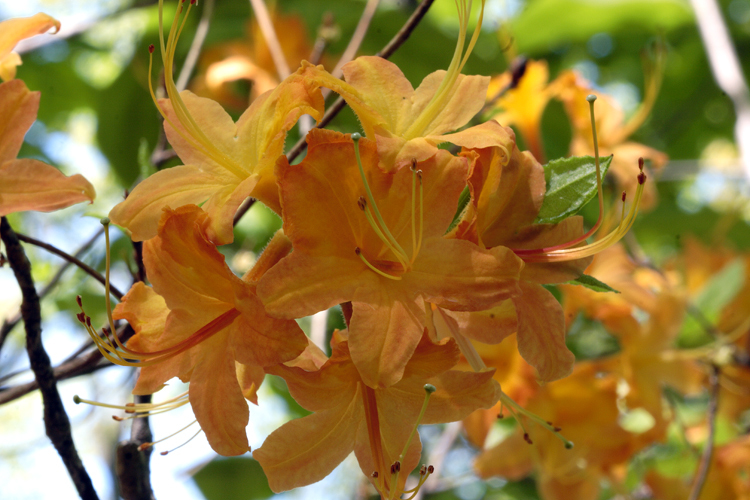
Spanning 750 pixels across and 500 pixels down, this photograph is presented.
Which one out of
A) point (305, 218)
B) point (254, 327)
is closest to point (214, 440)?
point (254, 327)

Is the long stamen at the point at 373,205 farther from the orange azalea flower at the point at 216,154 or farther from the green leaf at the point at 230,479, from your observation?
the green leaf at the point at 230,479

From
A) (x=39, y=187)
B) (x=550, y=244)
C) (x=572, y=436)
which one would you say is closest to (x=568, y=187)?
(x=550, y=244)

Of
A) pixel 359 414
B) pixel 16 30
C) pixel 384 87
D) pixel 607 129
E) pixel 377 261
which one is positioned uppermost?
pixel 16 30

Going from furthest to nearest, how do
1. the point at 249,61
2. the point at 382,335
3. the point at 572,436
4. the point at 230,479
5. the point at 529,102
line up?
the point at 230,479
the point at 249,61
the point at 529,102
the point at 572,436
the point at 382,335

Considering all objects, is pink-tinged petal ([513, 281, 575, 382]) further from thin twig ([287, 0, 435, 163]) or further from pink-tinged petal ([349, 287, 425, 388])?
thin twig ([287, 0, 435, 163])

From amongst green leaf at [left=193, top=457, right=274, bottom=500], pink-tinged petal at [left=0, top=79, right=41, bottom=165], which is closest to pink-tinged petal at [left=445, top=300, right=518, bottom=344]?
pink-tinged petal at [left=0, top=79, right=41, bottom=165]

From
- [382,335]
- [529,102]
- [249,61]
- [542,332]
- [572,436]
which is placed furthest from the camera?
[249,61]

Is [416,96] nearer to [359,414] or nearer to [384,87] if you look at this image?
[384,87]

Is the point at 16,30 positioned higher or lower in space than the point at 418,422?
higher

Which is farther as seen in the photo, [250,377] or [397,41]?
[397,41]
